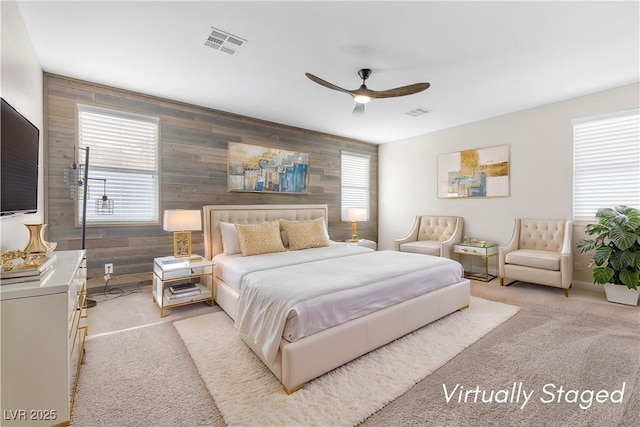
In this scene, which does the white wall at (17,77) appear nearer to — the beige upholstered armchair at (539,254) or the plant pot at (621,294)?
the beige upholstered armchair at (539,254)

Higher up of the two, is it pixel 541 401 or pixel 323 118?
pixel 323 118

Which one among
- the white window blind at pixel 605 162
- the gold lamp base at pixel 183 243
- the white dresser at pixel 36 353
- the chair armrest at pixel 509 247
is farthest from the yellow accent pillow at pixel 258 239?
the white window blind at pixel 605 162

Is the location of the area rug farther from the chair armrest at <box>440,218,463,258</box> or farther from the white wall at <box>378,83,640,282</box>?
the white wall at <box>378,83,640,282</box>

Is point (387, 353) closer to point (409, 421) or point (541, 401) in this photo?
point (409, 421)

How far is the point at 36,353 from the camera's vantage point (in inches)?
55.8

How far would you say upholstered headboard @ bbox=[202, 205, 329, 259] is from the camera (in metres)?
4.02

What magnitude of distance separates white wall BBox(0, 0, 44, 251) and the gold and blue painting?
2.32 meters

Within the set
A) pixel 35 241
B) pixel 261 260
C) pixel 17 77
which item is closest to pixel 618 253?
pixel 261 260

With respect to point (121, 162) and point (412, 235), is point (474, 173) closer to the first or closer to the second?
point (412, 235)

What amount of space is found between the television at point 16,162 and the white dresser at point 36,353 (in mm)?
608

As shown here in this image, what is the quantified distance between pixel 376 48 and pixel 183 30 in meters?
1.81

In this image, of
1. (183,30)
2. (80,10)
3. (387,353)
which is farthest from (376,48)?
(387,353)

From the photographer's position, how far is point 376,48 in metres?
2.82

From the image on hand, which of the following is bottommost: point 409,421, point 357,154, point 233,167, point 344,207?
point 409,421
